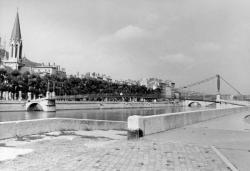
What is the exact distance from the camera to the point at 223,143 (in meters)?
9.70

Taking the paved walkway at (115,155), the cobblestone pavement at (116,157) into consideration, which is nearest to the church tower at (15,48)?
the paved walkway at (115,155)

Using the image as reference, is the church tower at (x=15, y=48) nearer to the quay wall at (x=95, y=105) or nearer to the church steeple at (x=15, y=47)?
the church steeple at (x=15, y=47)

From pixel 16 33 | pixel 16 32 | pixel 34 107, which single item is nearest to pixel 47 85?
pixel 34 107

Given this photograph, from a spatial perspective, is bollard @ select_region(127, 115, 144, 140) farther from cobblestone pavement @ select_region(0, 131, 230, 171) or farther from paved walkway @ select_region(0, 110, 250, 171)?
cobblestone pavement @ select_region(0, 131, 230, 171)

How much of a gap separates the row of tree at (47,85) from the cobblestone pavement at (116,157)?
8062cm

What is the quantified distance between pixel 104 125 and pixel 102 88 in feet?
345

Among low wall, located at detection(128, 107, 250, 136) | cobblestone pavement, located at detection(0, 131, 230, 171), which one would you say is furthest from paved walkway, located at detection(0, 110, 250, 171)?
low wall, located at detection(128, 107, 250, 136)

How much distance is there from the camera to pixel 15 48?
13400 cm

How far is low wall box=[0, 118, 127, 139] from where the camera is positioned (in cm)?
936

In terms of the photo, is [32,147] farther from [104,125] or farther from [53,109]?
[53,109]

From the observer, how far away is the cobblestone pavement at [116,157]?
19.5 ft

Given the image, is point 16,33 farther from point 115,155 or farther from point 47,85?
point 115,155

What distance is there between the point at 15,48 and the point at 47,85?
43.9m

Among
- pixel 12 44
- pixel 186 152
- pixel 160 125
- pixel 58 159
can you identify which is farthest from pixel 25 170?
pixel 12 44
